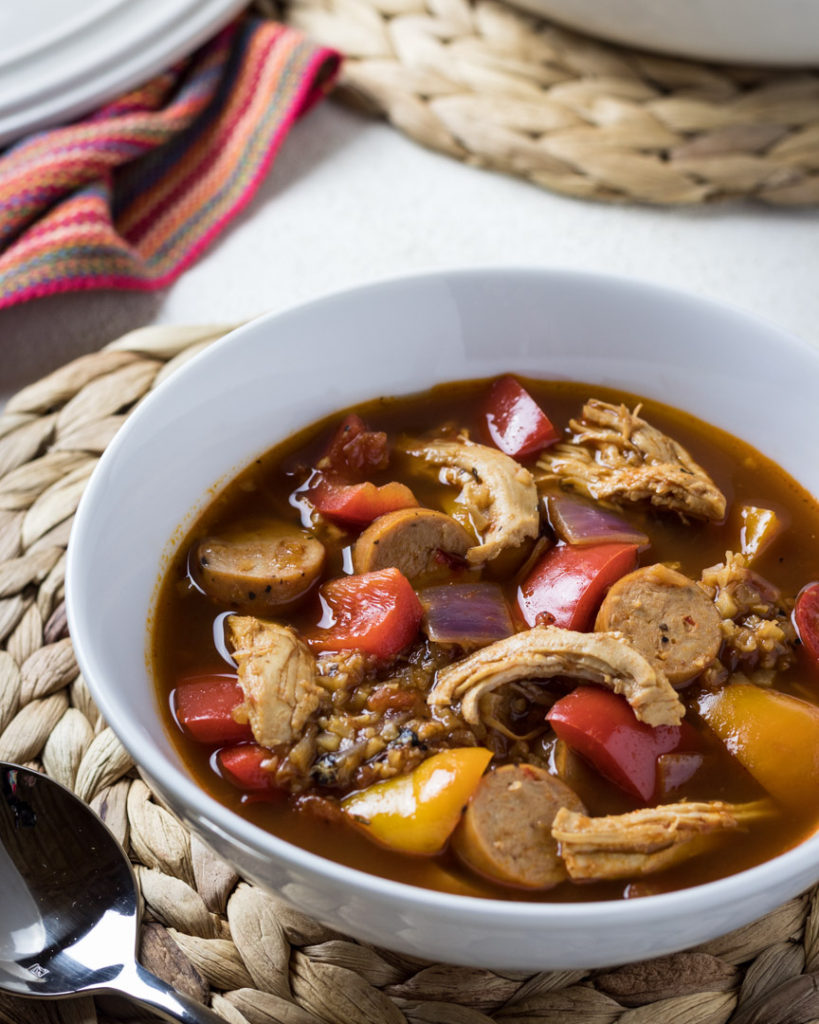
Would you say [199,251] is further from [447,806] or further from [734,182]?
[447,806]

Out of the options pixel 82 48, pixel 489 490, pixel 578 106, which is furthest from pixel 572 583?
pixel 82 48

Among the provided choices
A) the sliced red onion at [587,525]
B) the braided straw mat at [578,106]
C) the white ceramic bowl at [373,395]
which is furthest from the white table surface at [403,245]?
the sliced red onion at [587,525]

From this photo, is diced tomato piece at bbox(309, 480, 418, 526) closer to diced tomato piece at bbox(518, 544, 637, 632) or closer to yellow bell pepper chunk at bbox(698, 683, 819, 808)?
diced tomato piece at bbox(518, 544, 637, 632)

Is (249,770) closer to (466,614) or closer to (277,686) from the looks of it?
(277,686)

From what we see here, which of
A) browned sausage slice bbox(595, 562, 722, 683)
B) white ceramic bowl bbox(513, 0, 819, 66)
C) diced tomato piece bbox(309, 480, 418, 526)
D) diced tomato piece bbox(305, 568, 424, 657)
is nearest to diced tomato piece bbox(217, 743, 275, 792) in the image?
diced tomato piece bbox(305, 568, 424, 657)

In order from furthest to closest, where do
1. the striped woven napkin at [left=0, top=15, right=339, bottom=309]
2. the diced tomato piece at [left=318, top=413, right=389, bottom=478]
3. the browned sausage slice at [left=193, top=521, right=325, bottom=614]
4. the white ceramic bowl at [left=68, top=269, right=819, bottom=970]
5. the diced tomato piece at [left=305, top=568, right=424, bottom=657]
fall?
1. the striped woven napkin at [left=0, top=15, right=339, bottom=309]
2. the diced tomato piece at [left=318, top=413, right=389, bottom=478]
3. the browned sausage slice at [left=193, top=521, right=325, bottom=614]
4. the diced tomato piece at [left=305, top=568, right=424, bottom=657]
5. the white ceramic bowl at [left=68, top=269, right=819, bottom=970]
